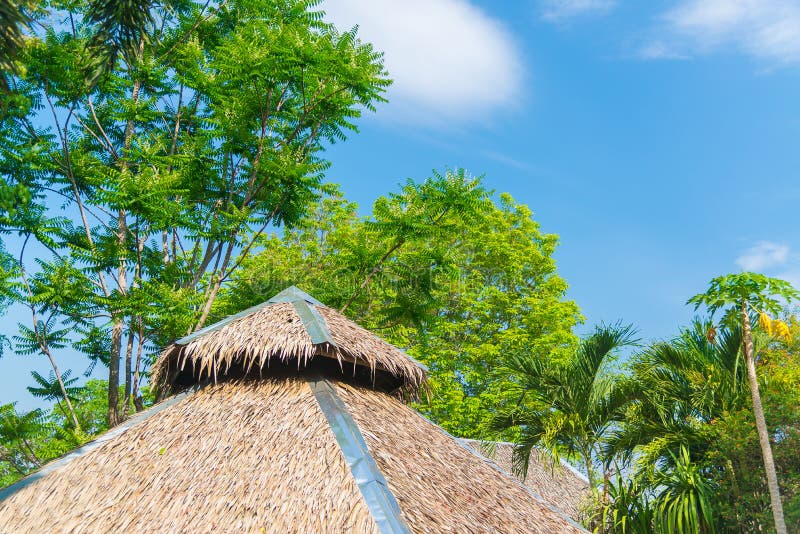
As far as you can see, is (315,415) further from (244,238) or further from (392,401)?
(244,238)

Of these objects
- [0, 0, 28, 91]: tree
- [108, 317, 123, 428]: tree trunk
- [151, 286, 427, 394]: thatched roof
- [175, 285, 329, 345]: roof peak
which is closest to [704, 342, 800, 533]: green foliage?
[151, 286, 427, 394]: thatched roof

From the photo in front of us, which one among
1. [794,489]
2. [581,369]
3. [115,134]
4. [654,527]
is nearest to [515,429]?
[581,369]

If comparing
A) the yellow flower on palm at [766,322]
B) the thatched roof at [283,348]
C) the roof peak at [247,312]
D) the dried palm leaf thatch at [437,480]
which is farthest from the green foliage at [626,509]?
the roof peak at [247,312]

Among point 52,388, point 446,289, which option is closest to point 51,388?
point 52,388

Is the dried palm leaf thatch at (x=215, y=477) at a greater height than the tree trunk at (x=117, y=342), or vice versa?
the tree trunk at (x=117, y=342)

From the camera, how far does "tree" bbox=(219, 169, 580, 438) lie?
46.2ft

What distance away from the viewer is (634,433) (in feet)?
33.6

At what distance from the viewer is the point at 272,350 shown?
6.76m

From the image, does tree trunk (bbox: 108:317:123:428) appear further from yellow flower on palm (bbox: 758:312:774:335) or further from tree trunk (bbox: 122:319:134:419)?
yellow flower on palm (bbox: 758:312:774:335)

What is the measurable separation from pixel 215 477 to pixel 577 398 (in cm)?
636

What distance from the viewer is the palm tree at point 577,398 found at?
10188 millimetres

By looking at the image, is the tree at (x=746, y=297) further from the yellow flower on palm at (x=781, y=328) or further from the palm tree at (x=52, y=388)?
the palm tree at (x=52, y=388)

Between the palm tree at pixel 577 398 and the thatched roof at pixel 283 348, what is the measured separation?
329 cm

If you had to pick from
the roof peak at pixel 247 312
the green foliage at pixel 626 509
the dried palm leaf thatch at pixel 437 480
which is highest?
the roof peak at pixel 247 312
